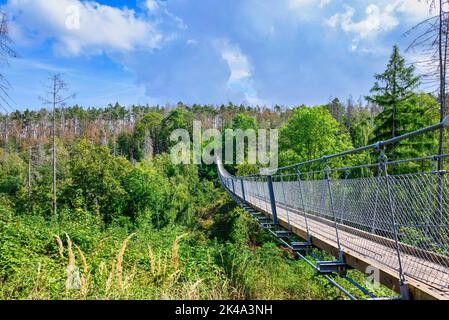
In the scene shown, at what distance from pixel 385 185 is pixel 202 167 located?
129 ft

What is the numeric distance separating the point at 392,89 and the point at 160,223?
17.6m

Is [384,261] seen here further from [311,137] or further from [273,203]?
[311,137]

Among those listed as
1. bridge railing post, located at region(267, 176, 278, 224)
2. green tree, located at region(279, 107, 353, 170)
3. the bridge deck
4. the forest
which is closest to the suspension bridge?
the bridge deck

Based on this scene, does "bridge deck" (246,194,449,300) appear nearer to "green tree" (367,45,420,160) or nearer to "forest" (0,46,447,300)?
"forest" (0,46,447,300)

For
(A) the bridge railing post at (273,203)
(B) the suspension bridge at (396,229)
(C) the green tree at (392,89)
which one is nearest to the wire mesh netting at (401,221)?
(B) the suspension bridge at (396,229)

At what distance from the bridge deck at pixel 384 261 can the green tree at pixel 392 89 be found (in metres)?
13.8

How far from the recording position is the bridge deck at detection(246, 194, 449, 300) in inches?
95.5

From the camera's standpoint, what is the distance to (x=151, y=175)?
2844cm

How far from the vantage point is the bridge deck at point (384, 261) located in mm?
2426

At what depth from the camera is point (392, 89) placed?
17.3 m

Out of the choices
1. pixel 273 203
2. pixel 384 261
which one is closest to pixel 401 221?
pixel 384 261

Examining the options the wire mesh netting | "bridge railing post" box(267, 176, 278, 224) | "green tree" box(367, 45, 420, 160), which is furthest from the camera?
"green tree" box(367, 45, 420, 160)

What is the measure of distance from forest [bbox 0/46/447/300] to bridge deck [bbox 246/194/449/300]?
128 cm

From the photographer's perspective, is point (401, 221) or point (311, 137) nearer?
point (401, 221)
